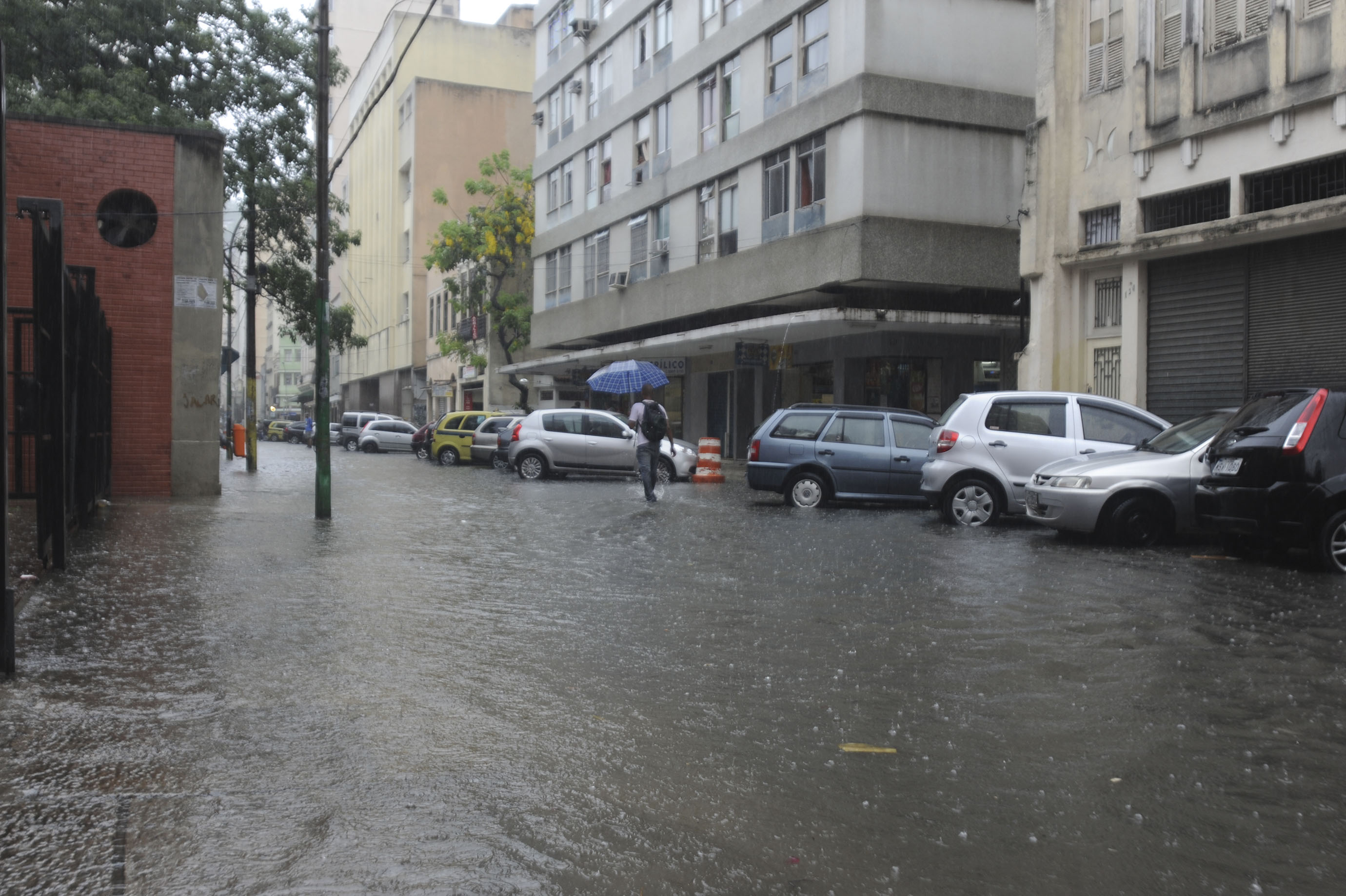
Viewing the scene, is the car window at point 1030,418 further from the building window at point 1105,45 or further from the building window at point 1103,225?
the building window at point 1105,45

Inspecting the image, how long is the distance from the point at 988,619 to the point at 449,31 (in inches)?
2506

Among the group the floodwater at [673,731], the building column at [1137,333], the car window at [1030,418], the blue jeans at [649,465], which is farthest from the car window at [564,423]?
the floodwater at [673,731]

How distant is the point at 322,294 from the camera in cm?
1543

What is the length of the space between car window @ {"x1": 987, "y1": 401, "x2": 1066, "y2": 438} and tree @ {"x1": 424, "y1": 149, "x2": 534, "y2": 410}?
3184 centimetres

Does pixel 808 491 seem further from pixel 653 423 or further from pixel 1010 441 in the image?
pixel 1010 441

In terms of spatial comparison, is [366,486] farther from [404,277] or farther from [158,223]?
[404,277]

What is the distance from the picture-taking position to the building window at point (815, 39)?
27.3m

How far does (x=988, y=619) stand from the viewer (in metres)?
8.02

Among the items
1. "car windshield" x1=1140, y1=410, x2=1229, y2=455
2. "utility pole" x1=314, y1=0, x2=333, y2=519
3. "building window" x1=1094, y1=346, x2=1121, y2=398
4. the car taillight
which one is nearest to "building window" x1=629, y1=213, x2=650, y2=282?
"building window" x1=1094, y1=346, x2=1121, y2=398

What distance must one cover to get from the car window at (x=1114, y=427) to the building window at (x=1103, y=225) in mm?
6564

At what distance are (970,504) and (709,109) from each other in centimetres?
2074

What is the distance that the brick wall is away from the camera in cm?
1730

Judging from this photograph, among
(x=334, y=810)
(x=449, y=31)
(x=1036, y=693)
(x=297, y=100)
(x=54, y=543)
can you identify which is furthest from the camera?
(x=449, y=31)

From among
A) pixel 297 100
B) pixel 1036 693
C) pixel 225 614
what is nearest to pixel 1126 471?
pixel 1036 693
